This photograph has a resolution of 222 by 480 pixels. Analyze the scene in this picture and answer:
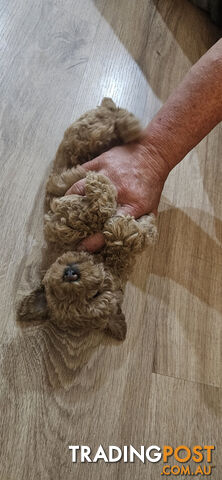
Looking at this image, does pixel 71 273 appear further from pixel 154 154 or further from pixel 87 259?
pixel 154 154

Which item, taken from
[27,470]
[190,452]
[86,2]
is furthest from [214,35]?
[27,470]

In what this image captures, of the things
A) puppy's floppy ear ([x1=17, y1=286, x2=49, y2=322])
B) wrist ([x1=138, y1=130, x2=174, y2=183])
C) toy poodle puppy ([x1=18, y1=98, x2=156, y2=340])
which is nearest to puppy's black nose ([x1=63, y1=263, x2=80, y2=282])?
toy poodle puppy ([x1=18, y1=98, x2=156, y2=340])

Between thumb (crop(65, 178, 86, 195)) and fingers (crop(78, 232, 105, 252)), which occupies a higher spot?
thumb (crop(65, 178, 86, 195))

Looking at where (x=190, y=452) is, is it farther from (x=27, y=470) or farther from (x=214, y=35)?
(x=214, y=35)

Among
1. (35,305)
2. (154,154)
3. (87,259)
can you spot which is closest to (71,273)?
(87,259)

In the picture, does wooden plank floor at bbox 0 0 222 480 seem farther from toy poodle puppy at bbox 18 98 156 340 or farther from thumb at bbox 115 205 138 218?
thumb at bbox 115 205 138 218
